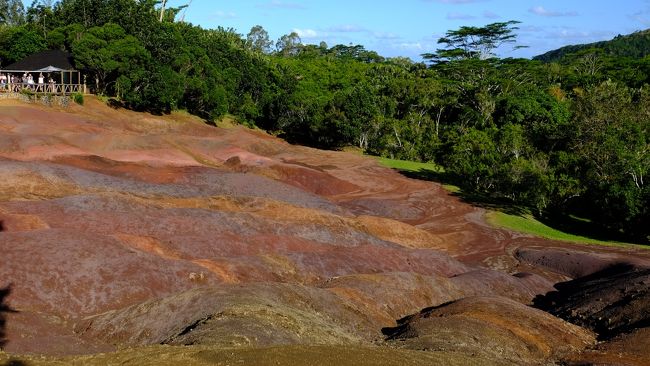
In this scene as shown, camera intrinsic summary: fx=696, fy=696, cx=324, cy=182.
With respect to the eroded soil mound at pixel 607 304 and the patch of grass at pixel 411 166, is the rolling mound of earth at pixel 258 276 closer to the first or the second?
the eroded soil mound at pixel 607 304

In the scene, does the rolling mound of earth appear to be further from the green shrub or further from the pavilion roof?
the pavilion roof

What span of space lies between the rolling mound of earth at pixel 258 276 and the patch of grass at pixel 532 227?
155 centimetres

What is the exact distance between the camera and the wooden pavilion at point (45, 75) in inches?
2552

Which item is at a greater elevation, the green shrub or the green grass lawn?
the green shrub

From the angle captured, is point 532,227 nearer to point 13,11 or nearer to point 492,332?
point 492,332

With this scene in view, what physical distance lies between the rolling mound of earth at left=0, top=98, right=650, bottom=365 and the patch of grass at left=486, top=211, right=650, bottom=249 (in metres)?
1.55

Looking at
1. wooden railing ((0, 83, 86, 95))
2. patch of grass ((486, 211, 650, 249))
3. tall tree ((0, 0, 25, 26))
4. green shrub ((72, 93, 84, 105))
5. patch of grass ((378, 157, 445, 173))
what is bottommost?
patch of grass ((486, 211, 650, 249))

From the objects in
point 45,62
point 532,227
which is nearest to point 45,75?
point 45,62

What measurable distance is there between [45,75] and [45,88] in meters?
4.75

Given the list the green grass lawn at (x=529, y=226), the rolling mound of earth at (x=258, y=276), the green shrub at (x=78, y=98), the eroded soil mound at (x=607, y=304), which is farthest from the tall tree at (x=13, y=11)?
the eroded soil mound at (x=607, y=304)

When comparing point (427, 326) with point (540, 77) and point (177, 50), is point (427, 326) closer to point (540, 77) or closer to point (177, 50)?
point (177, 50)

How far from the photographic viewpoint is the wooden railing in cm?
6244

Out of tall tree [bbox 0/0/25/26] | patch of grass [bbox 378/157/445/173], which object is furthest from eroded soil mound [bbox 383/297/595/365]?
tall tree [bbox 0/0/25/26]

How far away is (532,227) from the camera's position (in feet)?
154
